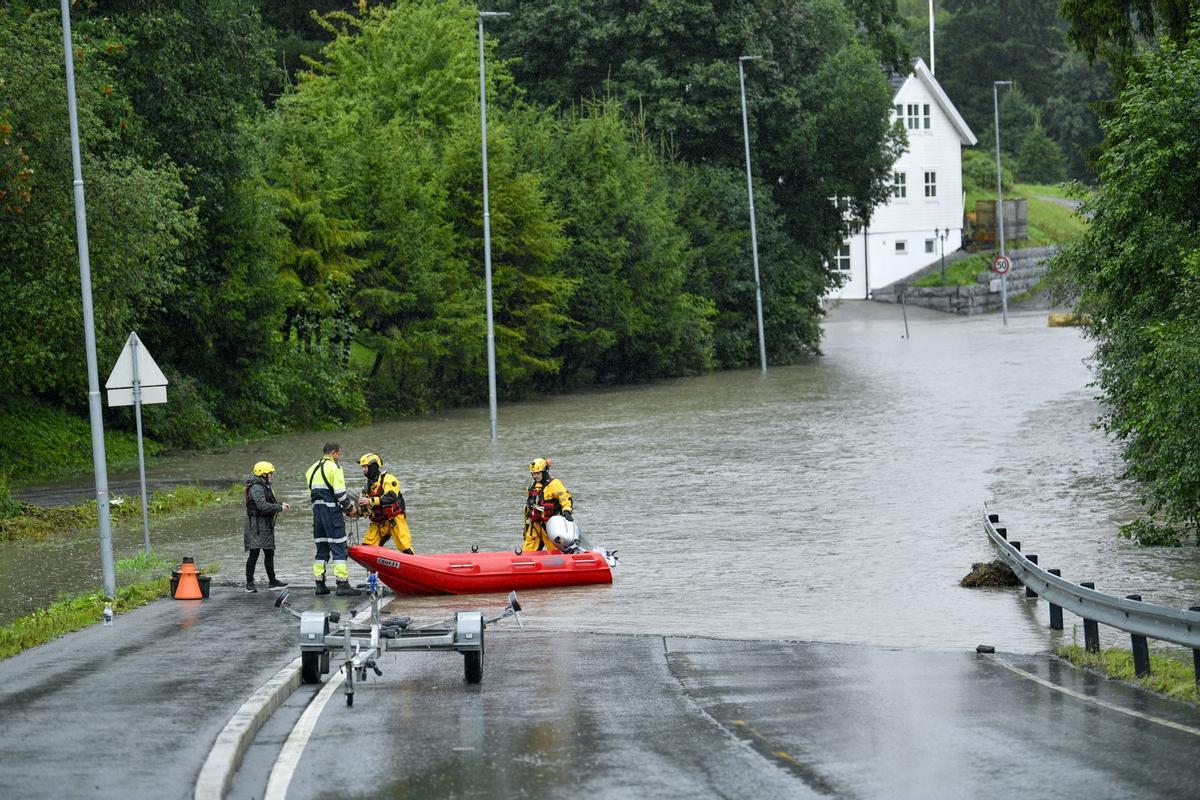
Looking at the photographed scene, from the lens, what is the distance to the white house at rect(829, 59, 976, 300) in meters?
99.2

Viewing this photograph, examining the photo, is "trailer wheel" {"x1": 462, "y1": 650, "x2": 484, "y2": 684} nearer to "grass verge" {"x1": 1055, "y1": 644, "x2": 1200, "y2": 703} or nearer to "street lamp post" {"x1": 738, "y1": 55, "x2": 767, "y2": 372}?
"grass verge" {"x1": 1055, "y1": 644, "x2": 1200, "y2": 703}

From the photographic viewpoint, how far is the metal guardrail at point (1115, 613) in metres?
11.7

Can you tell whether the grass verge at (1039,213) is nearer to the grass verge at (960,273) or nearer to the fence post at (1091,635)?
the grass verge at (960,273)

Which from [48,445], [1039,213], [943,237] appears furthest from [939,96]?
[48,445]

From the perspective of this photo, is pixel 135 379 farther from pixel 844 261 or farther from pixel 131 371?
pixel 844 261

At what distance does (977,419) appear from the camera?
41156mm

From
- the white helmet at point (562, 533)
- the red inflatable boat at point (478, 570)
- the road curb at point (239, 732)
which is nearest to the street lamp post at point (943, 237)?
the white helmet at point (562, 533)

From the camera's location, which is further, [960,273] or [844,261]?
[844,261]

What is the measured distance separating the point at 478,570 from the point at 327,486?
1936mm

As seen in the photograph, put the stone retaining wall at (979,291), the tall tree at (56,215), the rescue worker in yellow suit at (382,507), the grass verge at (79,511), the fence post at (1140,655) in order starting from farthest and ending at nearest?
the stone retaining wall at (979,291) < the tall tree at (56,215) < the grass verge at (79,511) < the rescue worker in yellow suit at (382,507) < the fence post at (1140,655)

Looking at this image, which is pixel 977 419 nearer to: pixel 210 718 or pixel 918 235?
pixel 210 718

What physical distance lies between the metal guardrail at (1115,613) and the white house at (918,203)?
8305 centimetres

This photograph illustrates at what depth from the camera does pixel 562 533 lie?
19.8 meters

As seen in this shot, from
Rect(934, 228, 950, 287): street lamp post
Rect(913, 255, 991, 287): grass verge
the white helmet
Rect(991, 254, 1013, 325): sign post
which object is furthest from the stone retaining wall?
the white helmet
